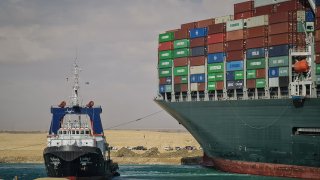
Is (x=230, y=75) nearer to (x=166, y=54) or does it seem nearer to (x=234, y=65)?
(x=234, y=65)

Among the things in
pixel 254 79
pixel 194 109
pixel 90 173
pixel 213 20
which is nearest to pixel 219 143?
pixel 194 109

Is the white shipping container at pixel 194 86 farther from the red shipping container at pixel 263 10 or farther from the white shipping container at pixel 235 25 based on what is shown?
the red shipping container at pixel 263 10

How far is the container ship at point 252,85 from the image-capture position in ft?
197

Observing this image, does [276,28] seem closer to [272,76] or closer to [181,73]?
[272,76]

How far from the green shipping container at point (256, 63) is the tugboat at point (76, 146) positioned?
19098 mm

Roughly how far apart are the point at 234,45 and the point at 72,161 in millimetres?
26520

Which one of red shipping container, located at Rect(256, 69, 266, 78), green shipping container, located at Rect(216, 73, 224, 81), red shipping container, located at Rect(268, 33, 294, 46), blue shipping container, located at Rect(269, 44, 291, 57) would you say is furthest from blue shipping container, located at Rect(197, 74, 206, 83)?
red shipping container, located at Rect(268, 33, 294, 46)

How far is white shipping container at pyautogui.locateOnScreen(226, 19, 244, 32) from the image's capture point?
68.5 m

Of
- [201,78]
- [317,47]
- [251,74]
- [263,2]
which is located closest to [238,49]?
[251,74]

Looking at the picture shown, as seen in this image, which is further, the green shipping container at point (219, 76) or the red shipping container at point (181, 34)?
the red shipping container at point (181, 34)

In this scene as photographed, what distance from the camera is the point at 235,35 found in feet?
227

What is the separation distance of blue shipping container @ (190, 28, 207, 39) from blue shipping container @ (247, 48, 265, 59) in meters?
9.26

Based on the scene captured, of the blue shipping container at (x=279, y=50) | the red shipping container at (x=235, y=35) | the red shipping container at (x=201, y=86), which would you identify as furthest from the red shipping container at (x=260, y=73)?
the red shipping container at (x=201, y=86)

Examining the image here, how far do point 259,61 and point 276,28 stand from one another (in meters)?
4.72
